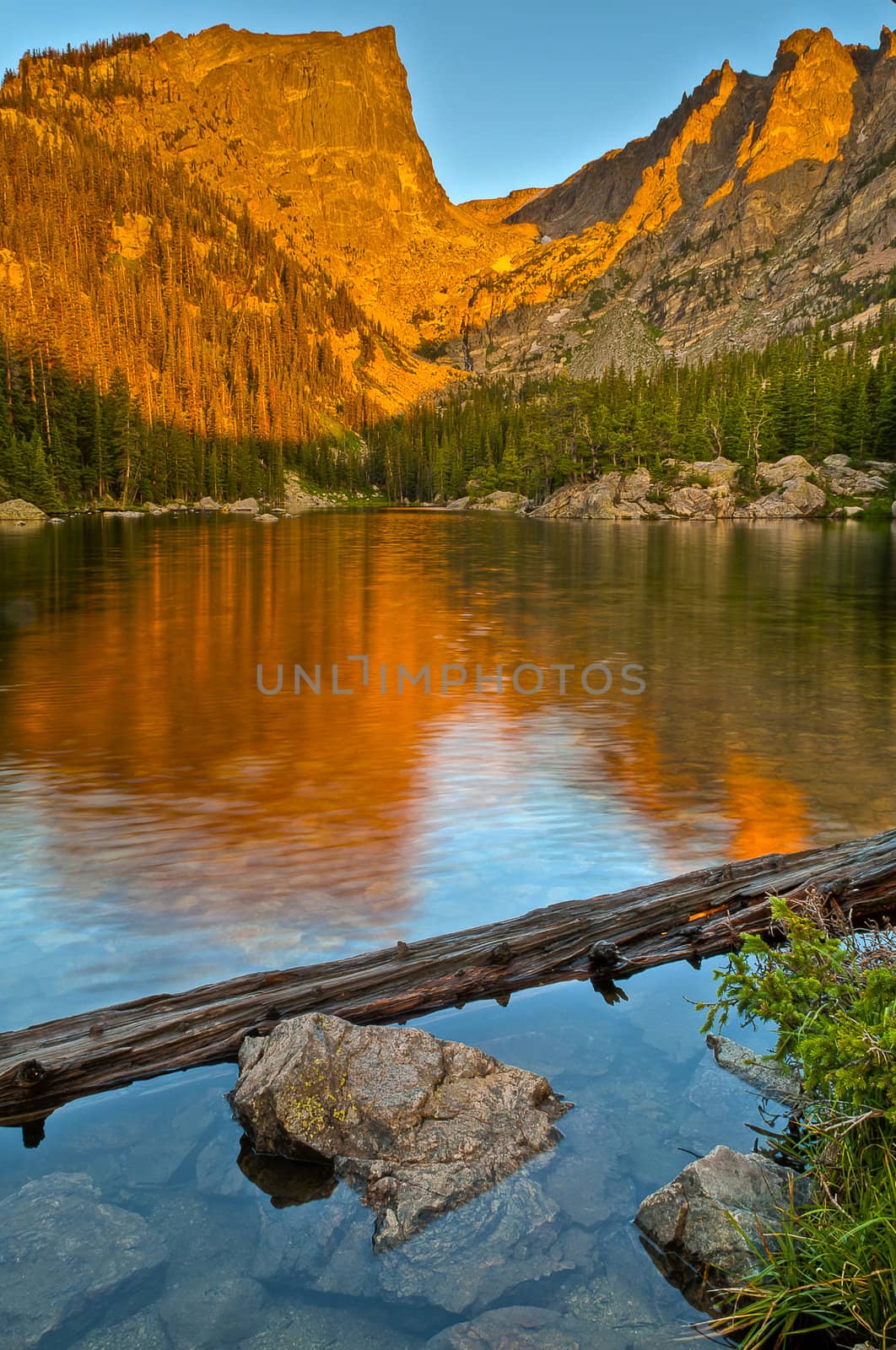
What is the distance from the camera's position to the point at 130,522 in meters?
85.6

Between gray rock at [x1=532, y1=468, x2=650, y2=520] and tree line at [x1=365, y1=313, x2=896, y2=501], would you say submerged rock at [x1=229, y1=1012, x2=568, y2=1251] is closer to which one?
gray rock at [x1=532, y1=468, x2=650, y2=520]

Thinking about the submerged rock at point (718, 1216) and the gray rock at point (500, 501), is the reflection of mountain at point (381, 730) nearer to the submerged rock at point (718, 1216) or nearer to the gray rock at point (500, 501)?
the submerged rock at point (718, 1216)

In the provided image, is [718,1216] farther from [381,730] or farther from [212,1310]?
[381,730]

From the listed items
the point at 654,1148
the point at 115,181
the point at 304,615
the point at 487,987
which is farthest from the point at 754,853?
the point at 115,181

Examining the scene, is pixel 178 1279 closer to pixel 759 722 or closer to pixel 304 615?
pixel 759 722

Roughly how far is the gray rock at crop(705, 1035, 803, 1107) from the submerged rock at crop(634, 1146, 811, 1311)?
1113 mm

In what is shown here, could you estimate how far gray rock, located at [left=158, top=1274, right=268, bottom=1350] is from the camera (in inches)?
166

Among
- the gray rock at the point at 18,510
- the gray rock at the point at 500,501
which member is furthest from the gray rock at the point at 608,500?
the gray rock at the point at 18,510

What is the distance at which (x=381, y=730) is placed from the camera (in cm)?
1612

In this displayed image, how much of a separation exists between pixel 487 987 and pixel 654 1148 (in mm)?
1777

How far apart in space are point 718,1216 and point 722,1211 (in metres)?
0.04

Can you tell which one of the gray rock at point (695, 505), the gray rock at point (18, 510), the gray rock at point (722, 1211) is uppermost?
the gray rock at point (695, 505)

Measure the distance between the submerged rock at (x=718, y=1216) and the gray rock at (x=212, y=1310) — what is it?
2.08m

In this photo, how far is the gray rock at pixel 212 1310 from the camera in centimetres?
423
